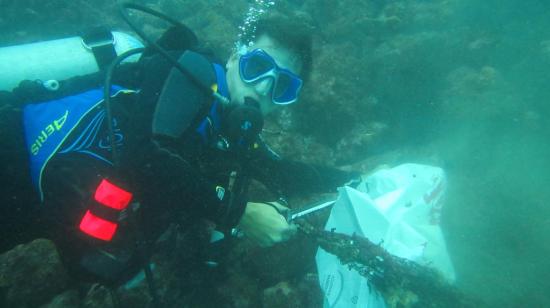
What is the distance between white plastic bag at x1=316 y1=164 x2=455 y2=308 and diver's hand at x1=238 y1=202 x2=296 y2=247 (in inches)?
25.2

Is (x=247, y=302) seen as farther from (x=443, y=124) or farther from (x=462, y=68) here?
(x=462, y=68)

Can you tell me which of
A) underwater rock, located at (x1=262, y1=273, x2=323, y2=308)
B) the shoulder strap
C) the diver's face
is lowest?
underwater rock, located at (x1=262, y1=273, x2=323, y2=308)

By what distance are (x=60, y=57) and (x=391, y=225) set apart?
3.36m

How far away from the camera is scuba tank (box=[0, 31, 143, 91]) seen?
268cm

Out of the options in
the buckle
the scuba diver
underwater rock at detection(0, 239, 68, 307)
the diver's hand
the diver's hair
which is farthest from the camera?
underwater rock at detection(0, 239, 68, 307)

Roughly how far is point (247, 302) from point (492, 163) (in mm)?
3879

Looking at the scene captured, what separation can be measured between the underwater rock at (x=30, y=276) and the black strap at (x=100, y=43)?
2.34 metres

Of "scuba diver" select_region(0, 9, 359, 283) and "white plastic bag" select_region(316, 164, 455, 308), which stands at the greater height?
"white plastic bag" select_region(316, 164, 455, 308)

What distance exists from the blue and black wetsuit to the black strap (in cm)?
98

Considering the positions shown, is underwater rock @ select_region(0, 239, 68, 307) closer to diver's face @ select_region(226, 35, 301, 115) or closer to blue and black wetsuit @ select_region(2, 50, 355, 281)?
blue and black wetsuit @ select_region(2, 50, 355, 281)

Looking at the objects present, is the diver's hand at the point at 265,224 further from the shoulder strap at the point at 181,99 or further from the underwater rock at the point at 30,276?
the underwater rock at the point at 30,276

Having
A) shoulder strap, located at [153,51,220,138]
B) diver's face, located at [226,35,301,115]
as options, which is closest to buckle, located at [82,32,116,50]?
diver's face, located at [226,35,301,115]

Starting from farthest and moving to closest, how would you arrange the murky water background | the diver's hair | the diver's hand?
the murky water background
the diver's hair
the diver's hand

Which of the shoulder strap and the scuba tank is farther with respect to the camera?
the scuba tank
